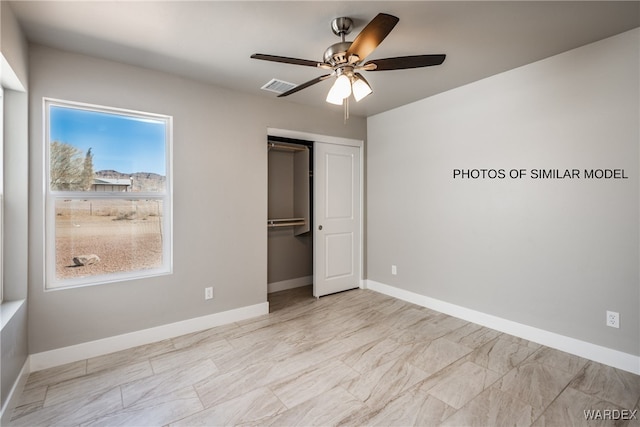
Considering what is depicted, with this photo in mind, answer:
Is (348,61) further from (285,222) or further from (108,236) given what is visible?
(285,222)

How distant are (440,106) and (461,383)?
2.84 m

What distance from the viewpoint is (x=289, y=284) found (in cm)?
474

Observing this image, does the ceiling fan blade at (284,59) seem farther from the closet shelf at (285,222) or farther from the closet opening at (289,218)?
the closet shelf at (285,222)

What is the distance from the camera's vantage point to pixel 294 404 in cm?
203

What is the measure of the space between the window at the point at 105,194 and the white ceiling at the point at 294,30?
57 centimetres

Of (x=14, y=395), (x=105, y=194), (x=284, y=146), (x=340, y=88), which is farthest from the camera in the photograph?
(x=284, y=146)

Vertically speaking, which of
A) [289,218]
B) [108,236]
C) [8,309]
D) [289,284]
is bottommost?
[289,284]

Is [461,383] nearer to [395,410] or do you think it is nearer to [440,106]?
[395,410]

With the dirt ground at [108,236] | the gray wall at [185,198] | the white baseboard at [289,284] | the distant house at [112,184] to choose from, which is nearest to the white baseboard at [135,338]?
the gray wall at [185,198]

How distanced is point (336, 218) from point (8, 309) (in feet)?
10.9

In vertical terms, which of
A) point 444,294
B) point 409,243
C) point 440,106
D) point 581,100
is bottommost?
point 444,294

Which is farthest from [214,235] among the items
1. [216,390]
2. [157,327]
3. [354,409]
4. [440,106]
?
[440,106]

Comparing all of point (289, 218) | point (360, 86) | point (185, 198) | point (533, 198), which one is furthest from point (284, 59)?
point (289, 218)

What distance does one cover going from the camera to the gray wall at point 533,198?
2.38 m
